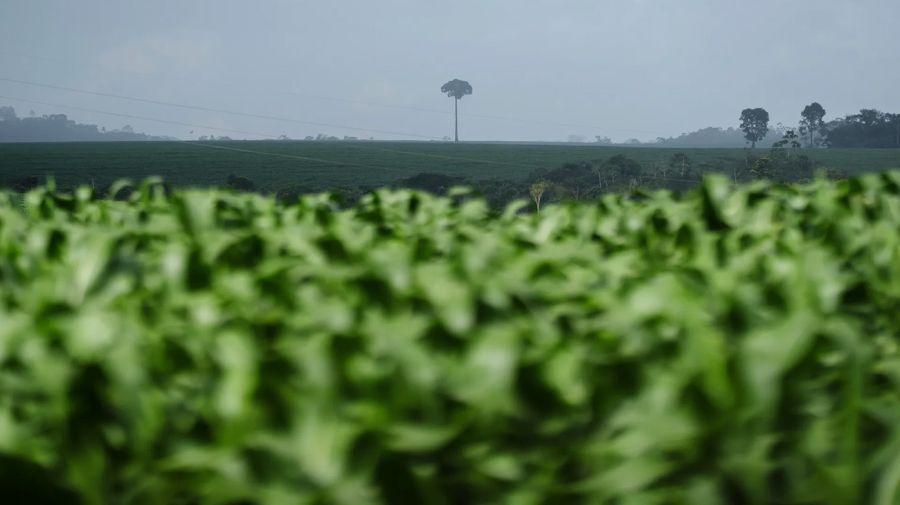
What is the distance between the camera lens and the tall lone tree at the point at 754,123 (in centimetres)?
6594

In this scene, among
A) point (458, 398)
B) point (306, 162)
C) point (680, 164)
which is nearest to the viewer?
point (458, 398)

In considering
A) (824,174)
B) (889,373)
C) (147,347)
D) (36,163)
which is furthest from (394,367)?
(36,163)

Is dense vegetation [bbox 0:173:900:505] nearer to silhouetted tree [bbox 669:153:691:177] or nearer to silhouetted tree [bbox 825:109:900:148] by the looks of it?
silhouetted tree [bbox 669:153:691:177]

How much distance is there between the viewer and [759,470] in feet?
4.52

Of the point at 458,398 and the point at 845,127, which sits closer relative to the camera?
the point at 458,398

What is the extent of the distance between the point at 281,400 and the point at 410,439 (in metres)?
0.25

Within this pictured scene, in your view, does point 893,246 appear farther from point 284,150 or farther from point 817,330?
point 284,150

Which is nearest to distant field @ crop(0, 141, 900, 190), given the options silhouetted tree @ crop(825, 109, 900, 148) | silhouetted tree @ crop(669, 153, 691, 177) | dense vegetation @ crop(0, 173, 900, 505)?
silhouetted tree @ crop(825, 109, 900, 148)

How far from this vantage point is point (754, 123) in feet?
222

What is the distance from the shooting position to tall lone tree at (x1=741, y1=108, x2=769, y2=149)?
6594 cm

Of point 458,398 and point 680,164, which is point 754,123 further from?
point 458,398

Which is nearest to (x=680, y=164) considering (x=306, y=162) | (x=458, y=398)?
(x=458, y=398)

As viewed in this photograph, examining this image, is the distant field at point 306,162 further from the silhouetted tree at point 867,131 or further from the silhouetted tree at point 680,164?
the silhouetted tree at point 680,164

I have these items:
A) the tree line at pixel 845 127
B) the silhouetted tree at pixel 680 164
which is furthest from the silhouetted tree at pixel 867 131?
the silhouetted tree at pixel 680 164
